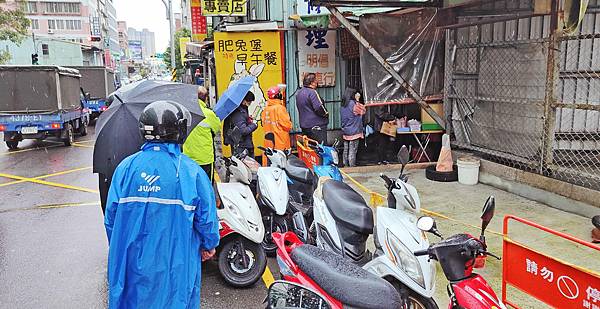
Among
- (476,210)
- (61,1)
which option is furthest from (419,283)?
(61,1)

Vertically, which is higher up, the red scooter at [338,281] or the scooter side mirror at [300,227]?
the red scooter at [338,281]

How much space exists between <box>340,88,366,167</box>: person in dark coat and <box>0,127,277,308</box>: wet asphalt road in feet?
14.0

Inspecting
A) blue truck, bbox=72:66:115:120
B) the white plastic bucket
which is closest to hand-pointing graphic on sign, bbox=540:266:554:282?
the white plastic bucket

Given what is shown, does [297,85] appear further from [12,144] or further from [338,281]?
[12,144]

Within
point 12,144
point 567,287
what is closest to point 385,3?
point 567,287

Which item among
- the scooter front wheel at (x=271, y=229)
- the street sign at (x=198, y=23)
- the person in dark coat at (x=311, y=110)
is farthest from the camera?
the street sign at (x=198, y=23)

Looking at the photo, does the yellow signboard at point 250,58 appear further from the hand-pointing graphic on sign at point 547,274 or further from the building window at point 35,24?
the building window at point 35,24

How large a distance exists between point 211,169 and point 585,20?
565cm

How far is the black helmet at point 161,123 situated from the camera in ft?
9.53

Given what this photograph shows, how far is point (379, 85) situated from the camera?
9.61 metres

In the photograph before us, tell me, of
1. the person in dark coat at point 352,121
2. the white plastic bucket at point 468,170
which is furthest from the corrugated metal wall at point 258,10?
the white plastic bucket at point 468,170

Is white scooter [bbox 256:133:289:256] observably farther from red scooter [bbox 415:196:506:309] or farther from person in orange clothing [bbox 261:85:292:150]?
person in orange clothing [bbox 261:85:292:150]

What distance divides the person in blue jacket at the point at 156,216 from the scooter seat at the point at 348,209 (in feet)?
4.43

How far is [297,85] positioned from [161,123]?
791cm
